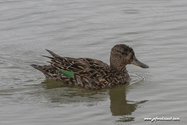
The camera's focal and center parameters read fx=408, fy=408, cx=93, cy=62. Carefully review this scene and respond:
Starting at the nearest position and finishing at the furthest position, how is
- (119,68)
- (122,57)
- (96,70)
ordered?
(96,70) → (122,57) → (119,68)

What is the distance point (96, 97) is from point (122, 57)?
1577 mm

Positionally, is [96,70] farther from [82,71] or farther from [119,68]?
[119,68]

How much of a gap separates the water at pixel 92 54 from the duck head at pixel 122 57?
0.52m

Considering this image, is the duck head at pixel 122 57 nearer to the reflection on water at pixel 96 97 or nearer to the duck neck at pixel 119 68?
the duck neck at pixel 119 68

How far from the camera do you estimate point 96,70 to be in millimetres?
10664

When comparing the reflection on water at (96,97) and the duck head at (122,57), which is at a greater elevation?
the duck head at (122,57)

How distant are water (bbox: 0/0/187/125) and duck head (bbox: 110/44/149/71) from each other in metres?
0.52

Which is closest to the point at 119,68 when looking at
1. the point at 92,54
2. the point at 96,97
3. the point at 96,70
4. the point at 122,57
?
the point at 122,57

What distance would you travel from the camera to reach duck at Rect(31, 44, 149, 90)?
10.6m

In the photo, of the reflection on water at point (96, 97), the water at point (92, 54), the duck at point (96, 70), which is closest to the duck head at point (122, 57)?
the duck at point (96, 70)

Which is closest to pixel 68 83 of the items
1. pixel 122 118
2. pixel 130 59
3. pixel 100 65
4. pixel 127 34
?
pixel 100 65

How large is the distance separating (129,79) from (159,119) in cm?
293

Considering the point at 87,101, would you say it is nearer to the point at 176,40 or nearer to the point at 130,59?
the point at 130,59

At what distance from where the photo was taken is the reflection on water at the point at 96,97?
29.5 ft
